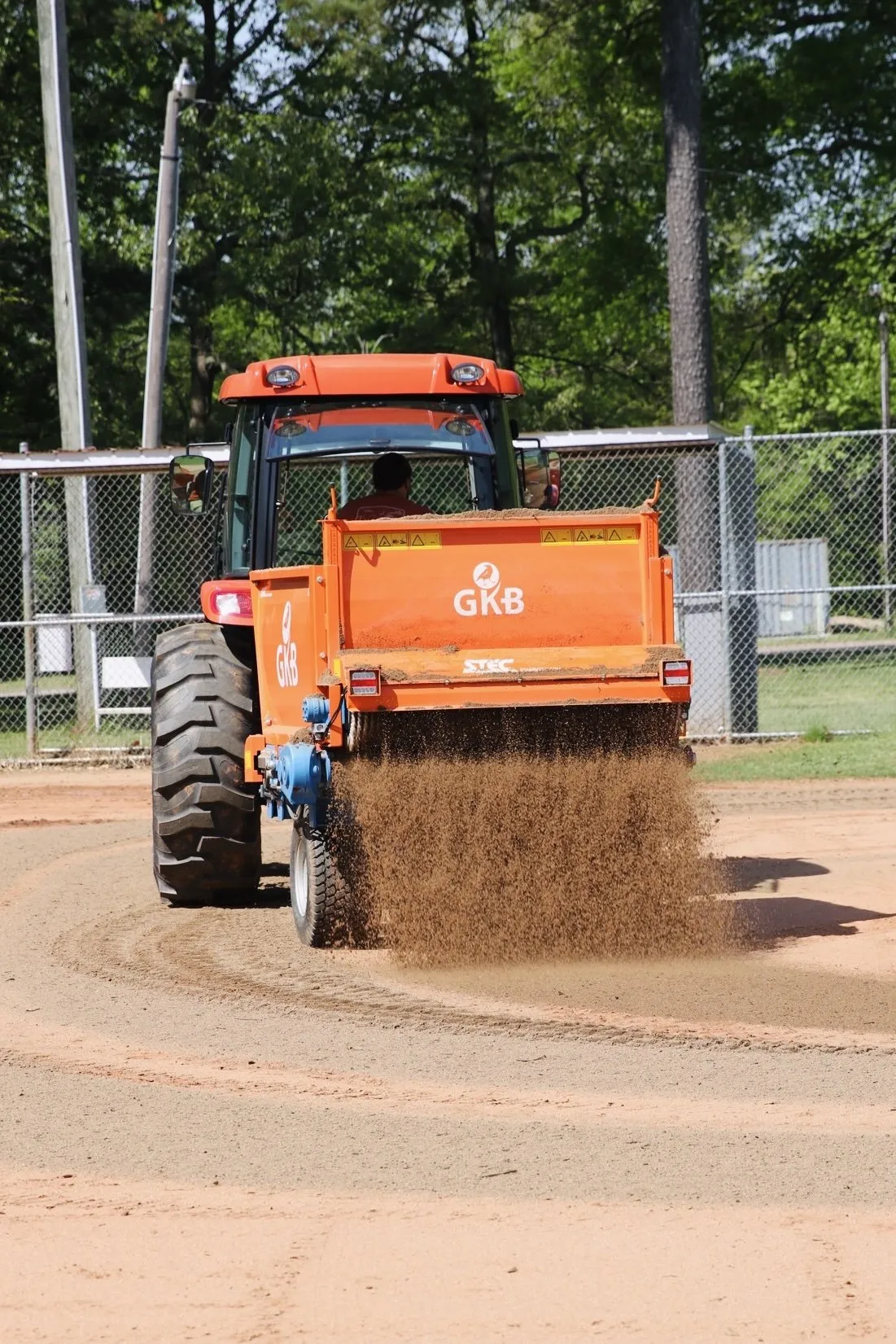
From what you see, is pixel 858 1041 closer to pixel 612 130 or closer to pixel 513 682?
pixel 513 682

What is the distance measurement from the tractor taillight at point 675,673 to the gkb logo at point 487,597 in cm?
75

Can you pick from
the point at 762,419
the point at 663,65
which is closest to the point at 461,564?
the point at 663,65

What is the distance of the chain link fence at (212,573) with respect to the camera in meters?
17.1

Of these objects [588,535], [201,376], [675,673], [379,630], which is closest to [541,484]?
[588,535]

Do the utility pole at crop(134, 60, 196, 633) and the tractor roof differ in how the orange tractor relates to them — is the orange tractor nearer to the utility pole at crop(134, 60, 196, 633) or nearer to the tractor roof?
the tractor roof

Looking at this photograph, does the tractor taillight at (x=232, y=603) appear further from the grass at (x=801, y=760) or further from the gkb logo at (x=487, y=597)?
the grass at (x=801, y=760)

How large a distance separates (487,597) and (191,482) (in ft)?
7.59

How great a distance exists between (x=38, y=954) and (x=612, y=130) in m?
27.7

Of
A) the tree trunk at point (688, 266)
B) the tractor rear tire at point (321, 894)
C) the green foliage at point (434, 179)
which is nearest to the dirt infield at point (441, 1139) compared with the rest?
the tractor rear tire at point (321, 894)

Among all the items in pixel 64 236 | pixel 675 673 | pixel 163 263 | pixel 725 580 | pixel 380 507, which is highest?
pixel 64 236

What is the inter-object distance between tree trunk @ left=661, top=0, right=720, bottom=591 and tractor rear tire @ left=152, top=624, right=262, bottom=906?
11.2 m

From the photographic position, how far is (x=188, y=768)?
31.8 feet

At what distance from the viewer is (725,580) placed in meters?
17.4

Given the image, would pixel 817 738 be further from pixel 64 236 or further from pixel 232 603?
pixel 64 236
